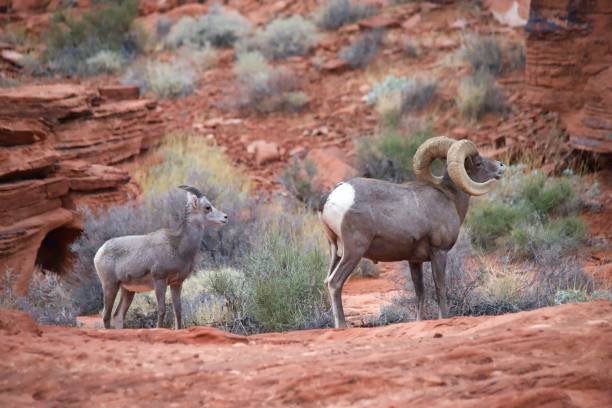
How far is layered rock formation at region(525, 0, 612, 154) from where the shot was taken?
560 inches

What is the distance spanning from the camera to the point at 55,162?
11773 mm

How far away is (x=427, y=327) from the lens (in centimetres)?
623

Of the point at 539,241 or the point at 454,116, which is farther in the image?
the point at 454,116

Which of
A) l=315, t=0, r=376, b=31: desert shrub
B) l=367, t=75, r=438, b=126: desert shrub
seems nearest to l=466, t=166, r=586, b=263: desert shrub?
l=367, t=75, r=438, b=126: desert shrub

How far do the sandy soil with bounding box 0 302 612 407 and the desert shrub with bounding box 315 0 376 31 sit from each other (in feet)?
52.9

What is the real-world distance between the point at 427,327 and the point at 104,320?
339 centimetres

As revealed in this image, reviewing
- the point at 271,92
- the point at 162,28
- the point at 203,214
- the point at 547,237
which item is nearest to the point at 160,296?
the point at 203,214

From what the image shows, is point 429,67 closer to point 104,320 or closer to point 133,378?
point 104,320

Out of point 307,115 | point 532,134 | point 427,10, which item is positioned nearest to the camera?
point 532,134

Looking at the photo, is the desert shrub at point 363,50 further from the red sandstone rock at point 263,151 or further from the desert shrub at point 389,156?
the desert shrub at point 389,156

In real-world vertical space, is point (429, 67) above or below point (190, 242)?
above

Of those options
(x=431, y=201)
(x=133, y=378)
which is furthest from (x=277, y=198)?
(x=133, y=378)

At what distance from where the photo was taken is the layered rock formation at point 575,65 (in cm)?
1422

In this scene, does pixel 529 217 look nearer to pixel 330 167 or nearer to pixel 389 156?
pixel 389 156
